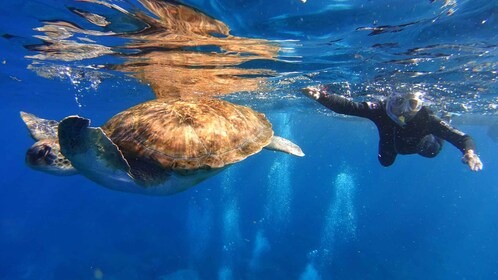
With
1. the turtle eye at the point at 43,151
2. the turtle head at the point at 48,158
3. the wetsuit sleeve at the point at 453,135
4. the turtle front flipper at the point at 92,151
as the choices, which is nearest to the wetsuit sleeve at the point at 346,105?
the wetsuit sleeve at the point at 453,135

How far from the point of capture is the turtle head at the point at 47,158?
14.1 feet

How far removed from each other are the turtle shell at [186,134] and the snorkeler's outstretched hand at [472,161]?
362 cm

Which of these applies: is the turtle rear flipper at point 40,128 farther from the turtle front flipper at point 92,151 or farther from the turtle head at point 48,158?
the turtle front flipper at point 92,151

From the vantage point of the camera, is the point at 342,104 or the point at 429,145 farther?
the point at 429,145

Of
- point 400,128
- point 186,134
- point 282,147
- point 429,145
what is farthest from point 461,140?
point 186,134

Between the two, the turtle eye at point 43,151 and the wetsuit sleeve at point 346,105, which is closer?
the turtle eye at point 43,151

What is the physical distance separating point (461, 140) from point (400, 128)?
5.47ft

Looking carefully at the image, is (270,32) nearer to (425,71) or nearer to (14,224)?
(425,71)

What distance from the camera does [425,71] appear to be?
1179 centimetres

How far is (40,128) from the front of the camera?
572 centimetres

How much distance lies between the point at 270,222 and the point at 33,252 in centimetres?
2499

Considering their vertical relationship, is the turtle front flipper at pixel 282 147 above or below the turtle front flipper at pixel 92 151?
below

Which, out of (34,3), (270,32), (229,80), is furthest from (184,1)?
(229,80)

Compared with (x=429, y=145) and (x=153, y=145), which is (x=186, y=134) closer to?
(x=153, y=145)
